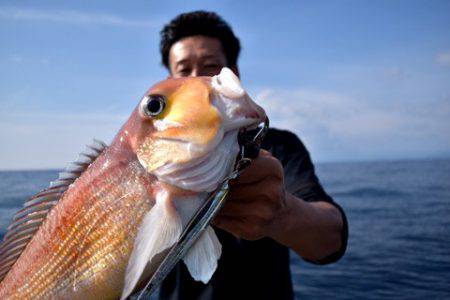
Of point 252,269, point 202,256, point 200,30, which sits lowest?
point 252,269

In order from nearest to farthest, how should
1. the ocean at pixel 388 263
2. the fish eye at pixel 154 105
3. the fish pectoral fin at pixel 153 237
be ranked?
the fish pectoral fin at pixel 153 237, the fish eye at pixel 154 105, the ocean at pixel 388 263

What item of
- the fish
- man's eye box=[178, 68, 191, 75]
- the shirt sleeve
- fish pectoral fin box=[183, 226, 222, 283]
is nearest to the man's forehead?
man's eye box=[178, 68, 191, 75]

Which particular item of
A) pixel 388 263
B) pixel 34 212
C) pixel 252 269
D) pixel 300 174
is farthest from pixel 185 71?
pixel 388 263

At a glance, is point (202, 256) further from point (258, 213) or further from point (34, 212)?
point (34, 212)

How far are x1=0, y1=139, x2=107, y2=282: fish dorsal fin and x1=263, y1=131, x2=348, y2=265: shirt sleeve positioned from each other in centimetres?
219

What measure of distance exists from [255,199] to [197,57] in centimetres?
263

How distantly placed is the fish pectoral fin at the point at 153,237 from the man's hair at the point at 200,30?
3248 millimetres

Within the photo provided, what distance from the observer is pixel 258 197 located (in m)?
2.03

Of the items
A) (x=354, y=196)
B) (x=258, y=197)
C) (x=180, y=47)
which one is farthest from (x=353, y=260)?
(x=354, y=196)

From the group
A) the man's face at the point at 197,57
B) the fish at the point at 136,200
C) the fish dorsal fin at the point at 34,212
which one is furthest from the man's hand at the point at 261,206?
the man's face at the point at 197,57

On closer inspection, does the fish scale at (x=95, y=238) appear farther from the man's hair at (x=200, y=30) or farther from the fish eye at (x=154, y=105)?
the man's hair at (x=200, y=30)

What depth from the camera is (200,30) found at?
454 centimetres

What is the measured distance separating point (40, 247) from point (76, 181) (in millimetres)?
406

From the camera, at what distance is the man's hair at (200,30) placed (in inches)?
179
